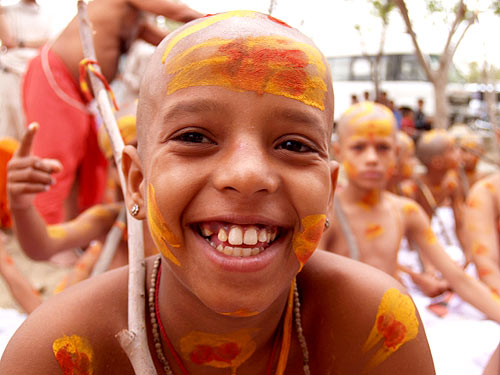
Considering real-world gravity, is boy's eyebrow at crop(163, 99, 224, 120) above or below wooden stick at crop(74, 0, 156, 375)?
above

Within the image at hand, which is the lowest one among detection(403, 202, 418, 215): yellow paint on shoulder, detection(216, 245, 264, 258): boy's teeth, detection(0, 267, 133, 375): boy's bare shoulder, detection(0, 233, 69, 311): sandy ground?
detection(0, 233, 69, 311): sandy ground

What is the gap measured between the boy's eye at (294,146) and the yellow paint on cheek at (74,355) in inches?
30.7

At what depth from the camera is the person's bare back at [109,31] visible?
11.1 ft

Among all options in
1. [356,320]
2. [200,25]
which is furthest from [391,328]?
[200,25]

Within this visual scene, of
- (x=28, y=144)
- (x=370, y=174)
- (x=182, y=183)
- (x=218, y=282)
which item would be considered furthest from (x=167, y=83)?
(x=370, y=174)

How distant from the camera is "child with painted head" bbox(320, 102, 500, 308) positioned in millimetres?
3207

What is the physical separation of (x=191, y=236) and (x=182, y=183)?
0.14 metres

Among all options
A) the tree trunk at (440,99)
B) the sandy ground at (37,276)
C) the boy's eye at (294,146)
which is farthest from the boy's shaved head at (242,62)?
the tree trunk at (440,99)

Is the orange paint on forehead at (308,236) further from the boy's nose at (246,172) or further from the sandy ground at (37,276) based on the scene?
the sandy ground at (37,276)

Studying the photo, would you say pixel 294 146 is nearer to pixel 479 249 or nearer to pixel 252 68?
pixel 252 68

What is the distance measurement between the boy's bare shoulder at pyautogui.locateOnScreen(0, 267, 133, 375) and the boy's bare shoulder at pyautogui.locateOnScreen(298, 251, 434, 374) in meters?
0.60

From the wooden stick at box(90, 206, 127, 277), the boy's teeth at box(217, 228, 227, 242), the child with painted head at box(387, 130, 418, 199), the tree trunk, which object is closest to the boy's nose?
the boy's teeth at box(217, 228, 227, 242)

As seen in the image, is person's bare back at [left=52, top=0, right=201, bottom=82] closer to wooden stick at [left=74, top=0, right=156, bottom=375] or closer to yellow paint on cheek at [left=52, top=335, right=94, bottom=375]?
wooden stick at [left=74, top=0, right=156, bottom=375]

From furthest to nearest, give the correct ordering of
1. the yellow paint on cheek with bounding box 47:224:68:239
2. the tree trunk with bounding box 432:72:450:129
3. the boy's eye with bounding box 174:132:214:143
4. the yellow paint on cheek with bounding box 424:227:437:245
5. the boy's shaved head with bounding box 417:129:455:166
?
the tree trunk with bounding box 432:72:450:129 → the boy's shaved head with bounding box 417:129:455:166 → the yellow paint on cheek with bounding box 424:227:437:245 → the yellow paint on cheek with bounding box 47:224:68:239 → the boy's eye with bounding box 174:132:214:143
